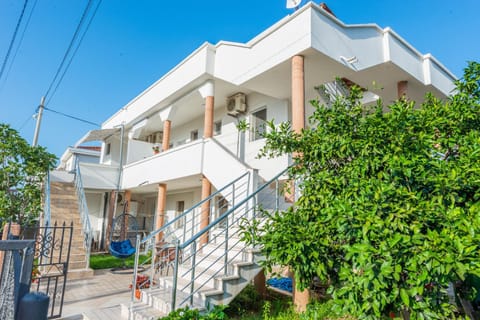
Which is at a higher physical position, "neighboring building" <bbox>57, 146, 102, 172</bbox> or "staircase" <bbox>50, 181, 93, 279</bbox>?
"neighboring building" <bbox>57, 146, 102, 172</bbox>

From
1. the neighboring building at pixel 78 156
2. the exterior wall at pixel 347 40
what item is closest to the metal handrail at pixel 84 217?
the neighboring building at pixel 78 156

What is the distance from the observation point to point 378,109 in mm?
3406

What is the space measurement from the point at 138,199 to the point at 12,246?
18936mm

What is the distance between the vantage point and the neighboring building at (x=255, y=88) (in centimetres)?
715

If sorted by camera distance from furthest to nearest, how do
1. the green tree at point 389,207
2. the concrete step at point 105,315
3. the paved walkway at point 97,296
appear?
the paved walkway at point 97,296 → the concrete step at point 105,315 → the green tree at point 389,207

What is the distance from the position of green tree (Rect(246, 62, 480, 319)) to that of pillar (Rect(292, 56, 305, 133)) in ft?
7.92

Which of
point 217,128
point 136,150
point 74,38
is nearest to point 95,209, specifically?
point 136,150

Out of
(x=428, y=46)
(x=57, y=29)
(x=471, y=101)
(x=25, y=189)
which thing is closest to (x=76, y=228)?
(x=25, y=189)

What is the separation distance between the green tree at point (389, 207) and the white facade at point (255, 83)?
5.31 ft

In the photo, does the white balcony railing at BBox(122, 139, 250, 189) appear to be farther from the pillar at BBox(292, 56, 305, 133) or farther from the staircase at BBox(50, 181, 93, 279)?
the staircase at BBox(50, 181, 93, 279)

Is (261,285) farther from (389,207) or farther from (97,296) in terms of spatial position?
(389,207)

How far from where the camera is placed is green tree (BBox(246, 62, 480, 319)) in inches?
85.8

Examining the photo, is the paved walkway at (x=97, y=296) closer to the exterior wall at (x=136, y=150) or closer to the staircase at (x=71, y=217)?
the staircase at (x=71, y=217)

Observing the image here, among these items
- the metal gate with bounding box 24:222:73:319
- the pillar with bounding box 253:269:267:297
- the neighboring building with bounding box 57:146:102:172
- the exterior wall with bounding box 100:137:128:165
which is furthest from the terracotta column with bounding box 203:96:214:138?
the neighboring building with bounding box 57:146:102:172
